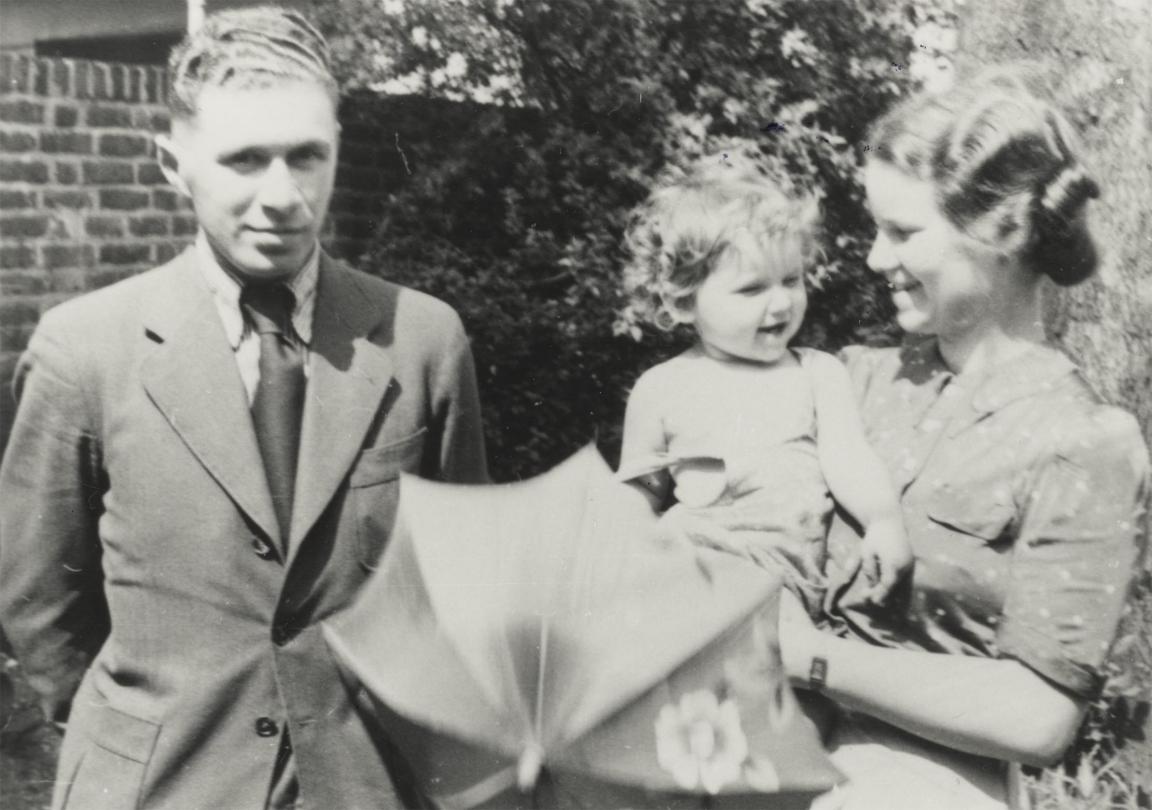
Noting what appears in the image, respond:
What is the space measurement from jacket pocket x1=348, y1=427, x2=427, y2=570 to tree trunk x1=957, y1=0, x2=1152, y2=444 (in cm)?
277

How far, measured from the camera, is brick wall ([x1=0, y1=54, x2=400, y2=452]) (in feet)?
16.2

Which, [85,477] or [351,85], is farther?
[351,85]

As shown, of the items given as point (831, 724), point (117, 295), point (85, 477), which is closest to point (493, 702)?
point (831, 724)

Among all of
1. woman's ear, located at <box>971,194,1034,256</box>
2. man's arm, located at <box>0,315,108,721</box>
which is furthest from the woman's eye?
man's arm, located at <box>0,315,108,721</box>

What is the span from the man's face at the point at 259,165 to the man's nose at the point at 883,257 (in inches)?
38.4

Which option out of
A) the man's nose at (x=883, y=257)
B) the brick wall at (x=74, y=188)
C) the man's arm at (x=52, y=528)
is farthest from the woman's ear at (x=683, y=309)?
the brick wall at (x=74, y=188)

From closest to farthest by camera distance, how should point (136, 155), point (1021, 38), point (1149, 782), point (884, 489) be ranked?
point (884, 489)
point (1149, 782)
point (1021, 38)
point (136, 155)

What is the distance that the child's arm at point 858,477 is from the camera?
82.9 inches

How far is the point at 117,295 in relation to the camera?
247 cm

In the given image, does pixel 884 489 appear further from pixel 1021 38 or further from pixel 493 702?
pixel 1021 38

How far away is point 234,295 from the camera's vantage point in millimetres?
2434

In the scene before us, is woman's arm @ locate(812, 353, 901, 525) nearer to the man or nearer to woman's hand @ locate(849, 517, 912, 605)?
woman's hand @ locate(849, 517, 912, 605)

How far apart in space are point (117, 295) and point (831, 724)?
1.51m

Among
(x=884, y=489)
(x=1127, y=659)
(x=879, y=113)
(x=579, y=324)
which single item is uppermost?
(x=879, y=113)
